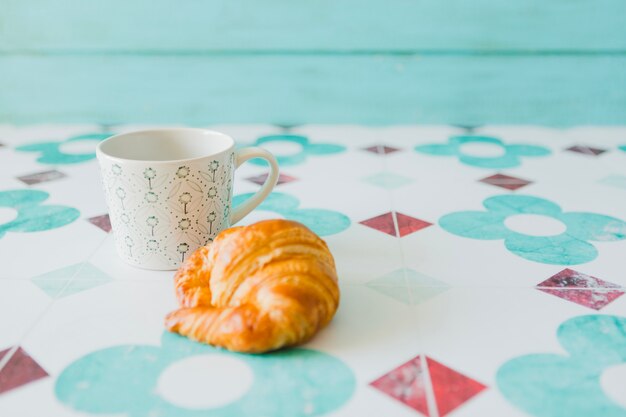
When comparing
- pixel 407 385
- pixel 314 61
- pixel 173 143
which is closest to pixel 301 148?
pixel 314 61

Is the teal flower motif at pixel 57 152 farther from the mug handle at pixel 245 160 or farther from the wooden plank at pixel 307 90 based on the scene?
the mug handle at pixel 245 160

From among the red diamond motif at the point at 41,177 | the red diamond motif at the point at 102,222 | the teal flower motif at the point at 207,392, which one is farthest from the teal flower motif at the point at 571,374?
the red diamond motif at the point at 41,177

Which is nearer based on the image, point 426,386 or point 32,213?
point 426,386

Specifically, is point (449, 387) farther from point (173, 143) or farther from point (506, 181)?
point (506, 181)

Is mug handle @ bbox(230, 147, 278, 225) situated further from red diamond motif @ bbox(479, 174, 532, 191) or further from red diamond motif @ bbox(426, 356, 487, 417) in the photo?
red diamond motif @ bbox(479, 174, 532, 191)


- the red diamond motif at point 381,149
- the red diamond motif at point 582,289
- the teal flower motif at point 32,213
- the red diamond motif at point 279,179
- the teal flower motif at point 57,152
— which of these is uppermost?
the teal flower motif at point 57,152

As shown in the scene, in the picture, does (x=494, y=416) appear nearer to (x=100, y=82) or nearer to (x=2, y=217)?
(x=2, y=217)
